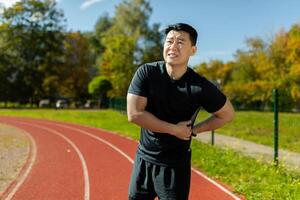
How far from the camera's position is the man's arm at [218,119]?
9.86ft

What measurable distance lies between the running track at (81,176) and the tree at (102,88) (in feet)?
118

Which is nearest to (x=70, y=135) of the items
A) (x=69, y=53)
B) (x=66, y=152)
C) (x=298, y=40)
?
(x=66, y=152)

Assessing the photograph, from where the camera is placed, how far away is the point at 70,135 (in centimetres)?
1989

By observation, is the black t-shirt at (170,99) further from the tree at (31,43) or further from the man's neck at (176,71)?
the tree at (31,43)

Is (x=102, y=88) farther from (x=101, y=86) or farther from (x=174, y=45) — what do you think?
(x=174, y=45)

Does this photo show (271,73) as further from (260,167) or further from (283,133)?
(260,167)

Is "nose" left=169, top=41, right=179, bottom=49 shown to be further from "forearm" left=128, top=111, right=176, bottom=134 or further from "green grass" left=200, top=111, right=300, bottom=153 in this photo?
"green grass" left=200, top=111, right=300, bottom=153

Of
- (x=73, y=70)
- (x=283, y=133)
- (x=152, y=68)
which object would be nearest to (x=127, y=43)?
(x=73, y=70)

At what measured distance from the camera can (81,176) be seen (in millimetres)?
9750

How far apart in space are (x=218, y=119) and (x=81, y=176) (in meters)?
7.16

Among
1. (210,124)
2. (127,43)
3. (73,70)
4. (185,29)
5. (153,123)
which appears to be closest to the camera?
(153,123)

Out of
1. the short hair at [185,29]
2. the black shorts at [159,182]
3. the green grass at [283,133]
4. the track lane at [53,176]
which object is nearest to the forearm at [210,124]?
the black shorts at [159,182]

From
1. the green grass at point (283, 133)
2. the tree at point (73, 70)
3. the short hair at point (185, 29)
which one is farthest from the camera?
the tree at point (73, 70)

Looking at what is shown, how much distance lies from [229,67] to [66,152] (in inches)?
2652
